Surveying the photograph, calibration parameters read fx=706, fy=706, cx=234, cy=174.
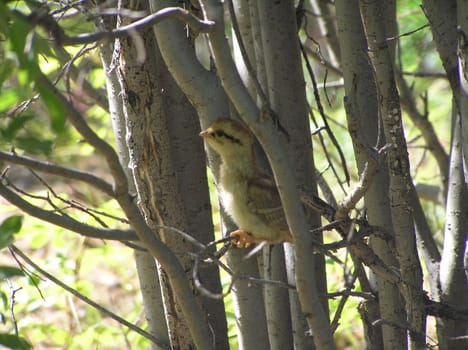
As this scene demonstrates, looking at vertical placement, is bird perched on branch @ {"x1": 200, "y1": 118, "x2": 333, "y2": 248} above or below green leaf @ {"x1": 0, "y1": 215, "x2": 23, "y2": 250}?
above

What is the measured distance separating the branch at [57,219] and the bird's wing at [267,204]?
2.30 ft

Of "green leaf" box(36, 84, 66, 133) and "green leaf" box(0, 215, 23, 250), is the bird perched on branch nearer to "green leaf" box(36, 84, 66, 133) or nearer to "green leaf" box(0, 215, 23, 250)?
"green leaf" box(0, 215, 23, 250)

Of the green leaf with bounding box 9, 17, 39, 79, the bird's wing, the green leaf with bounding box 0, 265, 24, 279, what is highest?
the green leaf with bounding box 9, 17, 39, 79

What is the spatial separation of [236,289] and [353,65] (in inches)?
34.1

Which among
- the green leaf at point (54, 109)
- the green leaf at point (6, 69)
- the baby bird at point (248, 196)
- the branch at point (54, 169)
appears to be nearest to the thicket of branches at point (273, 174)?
the baby bird at point (248, 196)

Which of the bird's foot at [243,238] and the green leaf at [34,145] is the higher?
the green leaf at [34,145]

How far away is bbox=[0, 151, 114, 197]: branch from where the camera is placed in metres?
1.46

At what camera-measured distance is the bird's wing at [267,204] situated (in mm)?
2273

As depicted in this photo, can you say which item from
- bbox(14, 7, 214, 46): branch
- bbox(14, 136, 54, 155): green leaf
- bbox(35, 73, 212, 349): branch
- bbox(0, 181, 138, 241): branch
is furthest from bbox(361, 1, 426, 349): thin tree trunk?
bbox(14, 136, 54, 155): green leaf

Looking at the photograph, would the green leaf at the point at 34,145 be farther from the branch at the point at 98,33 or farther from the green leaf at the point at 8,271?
the green leaf at the point at 8,271

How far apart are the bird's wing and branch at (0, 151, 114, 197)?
0.83m

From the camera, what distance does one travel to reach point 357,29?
241 centimetres

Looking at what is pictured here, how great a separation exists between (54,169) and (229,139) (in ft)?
2.70

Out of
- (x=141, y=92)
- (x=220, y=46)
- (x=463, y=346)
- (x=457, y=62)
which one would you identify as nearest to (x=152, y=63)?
(x=141, y=92)
